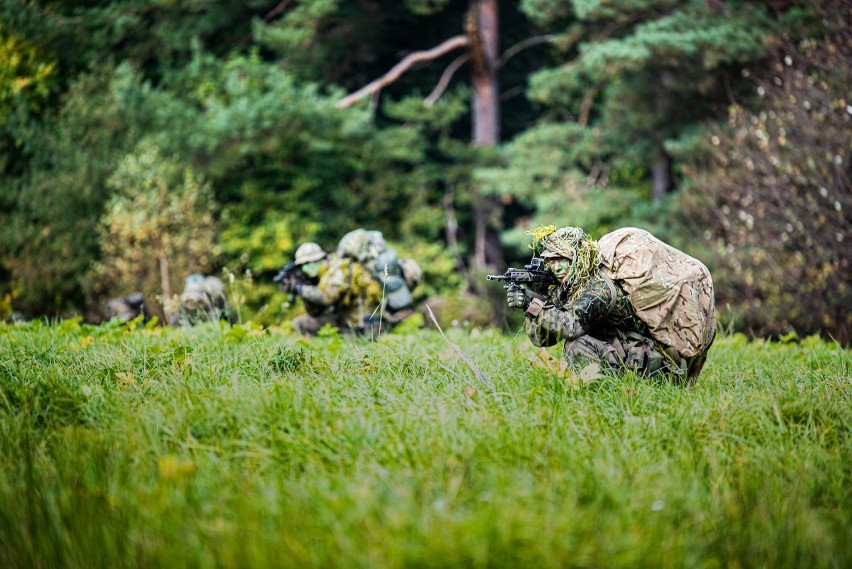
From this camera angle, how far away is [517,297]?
427 centimetres

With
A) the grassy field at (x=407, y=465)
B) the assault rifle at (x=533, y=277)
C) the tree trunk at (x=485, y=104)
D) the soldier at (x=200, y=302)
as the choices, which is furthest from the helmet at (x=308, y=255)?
the tree trunk at (x=485, y=104)

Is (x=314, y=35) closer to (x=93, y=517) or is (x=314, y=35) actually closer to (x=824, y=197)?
(x=824, y=197)

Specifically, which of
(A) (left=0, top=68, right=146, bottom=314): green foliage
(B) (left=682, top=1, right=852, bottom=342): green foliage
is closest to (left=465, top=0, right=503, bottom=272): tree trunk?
(B) (left=682, top=1, right=852, bottom=342): green foliage

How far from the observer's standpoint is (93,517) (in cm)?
272

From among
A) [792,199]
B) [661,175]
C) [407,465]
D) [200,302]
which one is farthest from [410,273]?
[661,175]

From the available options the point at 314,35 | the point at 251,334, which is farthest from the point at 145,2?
the point at 251,334

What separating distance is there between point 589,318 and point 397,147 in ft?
40.5

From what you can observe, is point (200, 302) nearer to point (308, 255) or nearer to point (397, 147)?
point (308, 255)

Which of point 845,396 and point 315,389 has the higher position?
point 315,389

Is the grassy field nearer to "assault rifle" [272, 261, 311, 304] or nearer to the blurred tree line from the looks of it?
"assault rifle" [272, 261, 311, 304]

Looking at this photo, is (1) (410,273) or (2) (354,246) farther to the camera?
(1) (410,273)

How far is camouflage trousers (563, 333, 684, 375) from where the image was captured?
420cm

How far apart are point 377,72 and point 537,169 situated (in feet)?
22.4

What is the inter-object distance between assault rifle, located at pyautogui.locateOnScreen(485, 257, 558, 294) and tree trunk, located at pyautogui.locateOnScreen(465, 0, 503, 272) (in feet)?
38.2
